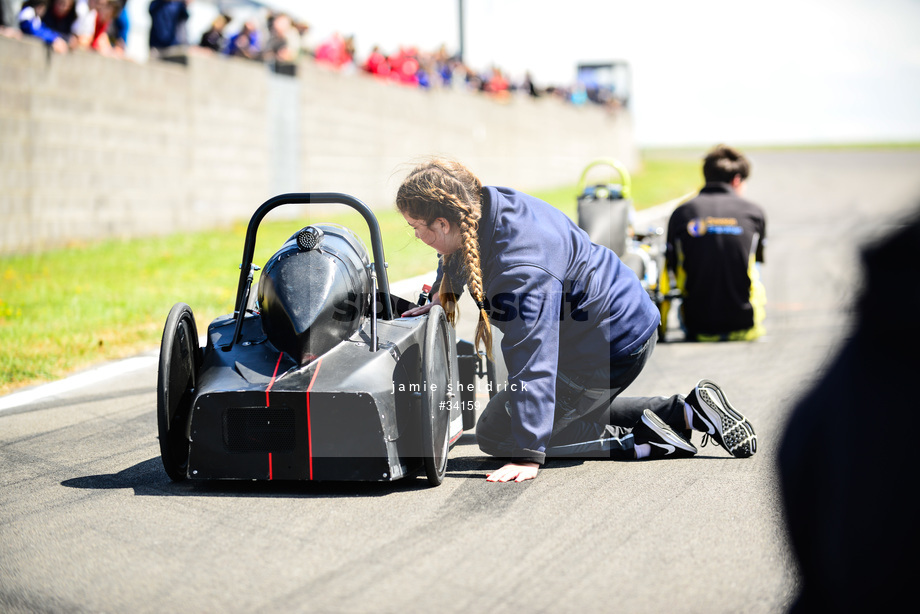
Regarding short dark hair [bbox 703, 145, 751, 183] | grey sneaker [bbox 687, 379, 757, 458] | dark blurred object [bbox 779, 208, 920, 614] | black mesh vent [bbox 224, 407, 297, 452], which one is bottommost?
grey sneaker [bbox 687, 379, 757, 458]

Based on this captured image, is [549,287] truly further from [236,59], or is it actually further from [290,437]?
[236,59]

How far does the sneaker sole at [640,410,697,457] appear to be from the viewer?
169 inches

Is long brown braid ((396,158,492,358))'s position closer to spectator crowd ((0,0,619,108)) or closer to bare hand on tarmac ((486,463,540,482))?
bare hand on tarmac ((486,463,540,482))

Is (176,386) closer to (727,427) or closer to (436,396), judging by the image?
(436,396)

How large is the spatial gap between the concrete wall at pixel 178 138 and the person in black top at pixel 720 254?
1.90m

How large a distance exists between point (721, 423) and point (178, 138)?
41.5ft

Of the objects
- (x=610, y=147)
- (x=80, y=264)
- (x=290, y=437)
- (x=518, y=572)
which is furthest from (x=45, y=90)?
(x=610, y=147)

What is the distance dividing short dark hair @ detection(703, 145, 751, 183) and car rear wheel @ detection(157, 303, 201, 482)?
194 inches

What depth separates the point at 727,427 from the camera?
167 inches

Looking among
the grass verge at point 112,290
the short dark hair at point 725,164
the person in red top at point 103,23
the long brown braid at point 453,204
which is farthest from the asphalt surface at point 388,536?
the person in red top at point 103,23

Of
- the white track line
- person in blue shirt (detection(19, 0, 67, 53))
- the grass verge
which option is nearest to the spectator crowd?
person in blue shirt (detection(19, 0, 67, 53))

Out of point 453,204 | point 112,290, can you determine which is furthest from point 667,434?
point 112,290

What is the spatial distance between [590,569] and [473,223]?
4.99ft

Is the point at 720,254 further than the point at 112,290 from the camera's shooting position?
No
